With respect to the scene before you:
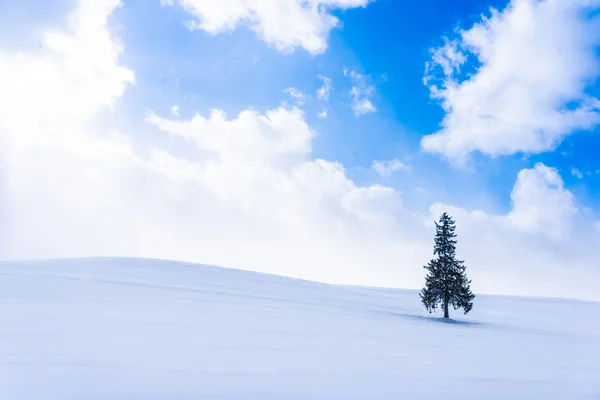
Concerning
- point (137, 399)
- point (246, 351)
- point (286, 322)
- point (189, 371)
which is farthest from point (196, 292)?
point (137, 399)

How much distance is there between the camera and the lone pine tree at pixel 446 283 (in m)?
24.9

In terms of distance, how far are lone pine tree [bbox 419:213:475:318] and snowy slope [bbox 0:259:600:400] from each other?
6.13 m

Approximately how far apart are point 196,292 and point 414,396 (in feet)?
49.3

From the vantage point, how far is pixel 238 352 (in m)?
9.87

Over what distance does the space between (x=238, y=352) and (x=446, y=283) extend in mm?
18412

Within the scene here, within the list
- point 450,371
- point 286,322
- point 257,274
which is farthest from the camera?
point 257,274

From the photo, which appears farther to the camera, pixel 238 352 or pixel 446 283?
pixel 446 283

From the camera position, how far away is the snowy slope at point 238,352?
7.31 metres

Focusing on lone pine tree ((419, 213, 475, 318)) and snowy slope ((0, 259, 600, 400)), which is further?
lone pine tree ((419, 213, 475, 318))

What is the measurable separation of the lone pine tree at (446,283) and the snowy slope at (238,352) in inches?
241

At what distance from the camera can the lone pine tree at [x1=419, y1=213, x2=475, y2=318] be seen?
81.8 ft

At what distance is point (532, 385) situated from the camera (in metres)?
8.98

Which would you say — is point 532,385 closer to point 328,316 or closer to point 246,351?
point 246,351

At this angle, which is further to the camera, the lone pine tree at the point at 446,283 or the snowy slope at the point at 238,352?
the lone pine tree at the point at 446,283
